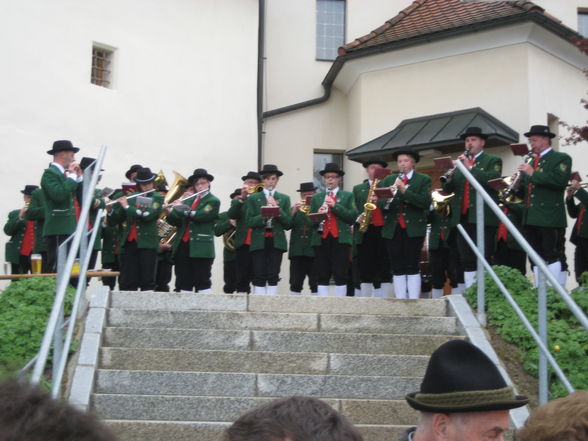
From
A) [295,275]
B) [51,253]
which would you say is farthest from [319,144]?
[51,253]

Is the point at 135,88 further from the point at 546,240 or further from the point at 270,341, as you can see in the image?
the point at 270,341

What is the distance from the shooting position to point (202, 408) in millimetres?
6223

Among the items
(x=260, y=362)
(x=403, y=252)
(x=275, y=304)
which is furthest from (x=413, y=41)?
(x=260, y=362)

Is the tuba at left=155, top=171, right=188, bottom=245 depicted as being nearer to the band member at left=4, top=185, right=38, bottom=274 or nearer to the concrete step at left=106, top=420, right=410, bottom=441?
the band member at left=4, top=185, right=38, bottom=274

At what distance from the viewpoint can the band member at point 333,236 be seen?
10539 millimetres

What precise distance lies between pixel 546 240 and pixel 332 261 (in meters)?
2.67

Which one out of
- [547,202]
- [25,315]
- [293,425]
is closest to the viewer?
[293,425]

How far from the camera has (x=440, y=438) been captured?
281 cm

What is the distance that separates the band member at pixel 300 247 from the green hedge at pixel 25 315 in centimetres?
460

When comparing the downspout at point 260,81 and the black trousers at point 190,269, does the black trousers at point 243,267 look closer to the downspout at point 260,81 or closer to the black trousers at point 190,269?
the black trousers at point 190,269

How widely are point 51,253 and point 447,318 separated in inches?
179

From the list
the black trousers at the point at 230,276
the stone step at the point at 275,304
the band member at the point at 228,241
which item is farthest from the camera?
the black trousers at the point at 230,276

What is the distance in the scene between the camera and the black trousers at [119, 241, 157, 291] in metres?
10.7

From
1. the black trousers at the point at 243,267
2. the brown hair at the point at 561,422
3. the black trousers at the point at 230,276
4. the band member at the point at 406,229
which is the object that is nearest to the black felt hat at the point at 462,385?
the brown hair at the point at 561,422
